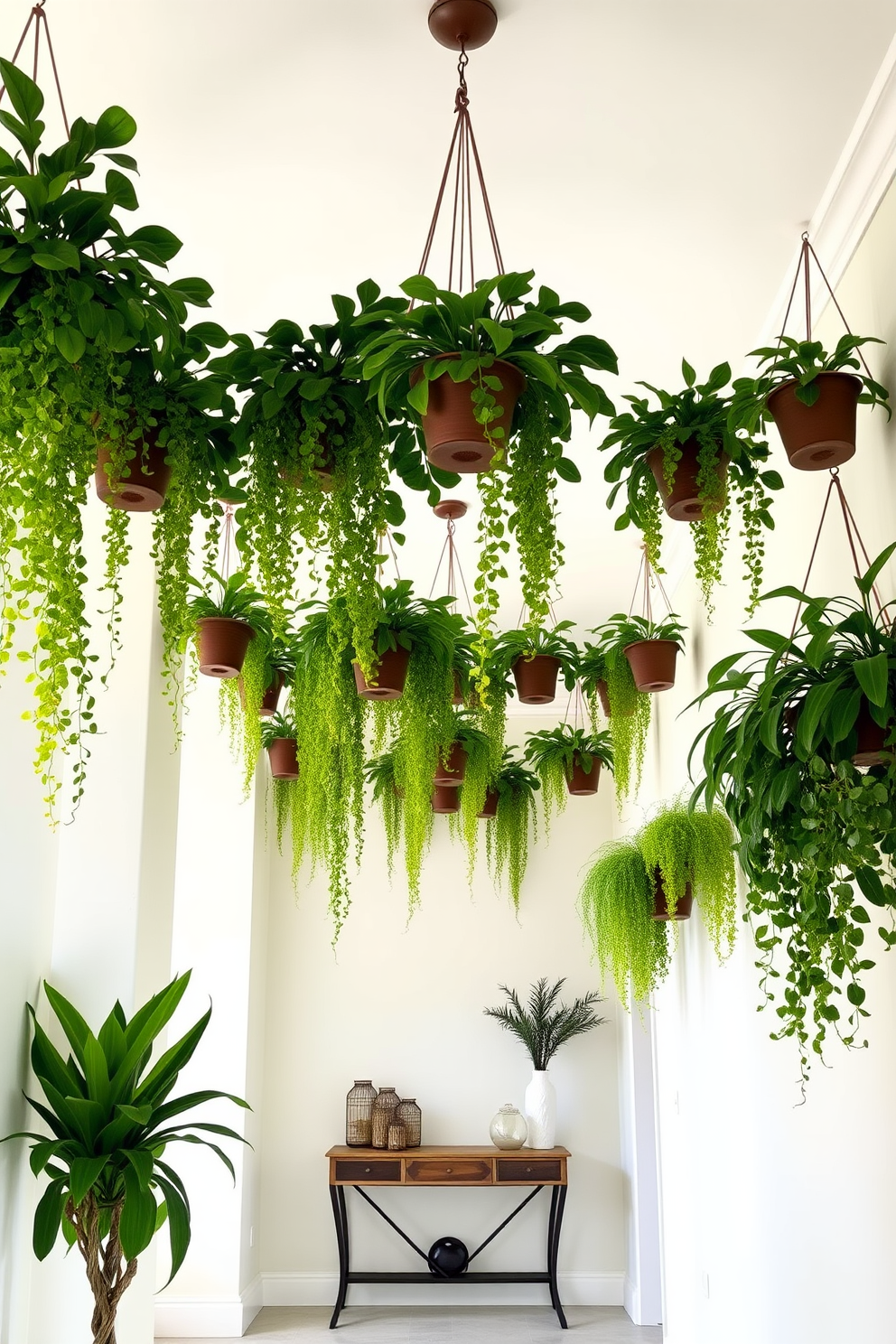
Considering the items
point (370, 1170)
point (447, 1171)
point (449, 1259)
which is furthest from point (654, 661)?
point (449, 1259)

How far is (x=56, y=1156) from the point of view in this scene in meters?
2.71

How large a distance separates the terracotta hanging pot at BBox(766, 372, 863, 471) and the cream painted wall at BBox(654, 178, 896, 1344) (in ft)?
0.60

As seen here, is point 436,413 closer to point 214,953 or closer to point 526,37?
point 526,37

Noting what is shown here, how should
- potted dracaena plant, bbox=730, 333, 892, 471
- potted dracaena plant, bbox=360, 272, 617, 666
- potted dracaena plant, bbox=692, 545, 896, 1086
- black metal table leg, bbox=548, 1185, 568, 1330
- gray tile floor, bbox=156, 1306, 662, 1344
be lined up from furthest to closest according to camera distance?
black metal table leg, bbox=548, 1185, 568, 1330, gray tile floor, bbox=156, 1306, 662, 1344, potted dracaena plant, bbox=730, 333, 892, 471, potted dracaena plant, bbox=692, 545, 896, 1086, potted dracaena plant, bbox=360, 272, 617, 666

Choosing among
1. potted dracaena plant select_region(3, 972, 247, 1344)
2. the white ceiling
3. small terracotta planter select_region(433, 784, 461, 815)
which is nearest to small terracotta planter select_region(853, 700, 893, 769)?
the white ceiling

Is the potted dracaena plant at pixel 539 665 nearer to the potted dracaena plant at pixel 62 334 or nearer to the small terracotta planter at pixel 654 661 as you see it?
the small terracotta planter at pixel 654 661

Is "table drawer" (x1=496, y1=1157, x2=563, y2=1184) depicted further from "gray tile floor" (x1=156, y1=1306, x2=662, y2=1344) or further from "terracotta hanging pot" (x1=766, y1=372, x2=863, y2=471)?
"terracotta hanging pot" (x1=766, y1=372, x2=863, y2=471)

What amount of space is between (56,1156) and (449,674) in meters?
1.56

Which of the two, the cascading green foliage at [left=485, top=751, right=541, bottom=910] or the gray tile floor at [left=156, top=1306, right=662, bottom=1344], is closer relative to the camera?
the cascading green foliage at [left=485, top=751, right=541, bottom=910]

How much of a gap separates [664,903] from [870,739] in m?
2.45

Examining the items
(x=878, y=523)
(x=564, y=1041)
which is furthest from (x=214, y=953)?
(x=878, y=523)

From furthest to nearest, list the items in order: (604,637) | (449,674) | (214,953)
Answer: (214,953) → (604,637) → (449,674)

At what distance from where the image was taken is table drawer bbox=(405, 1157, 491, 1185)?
603 centimetres

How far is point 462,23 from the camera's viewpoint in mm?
2154
